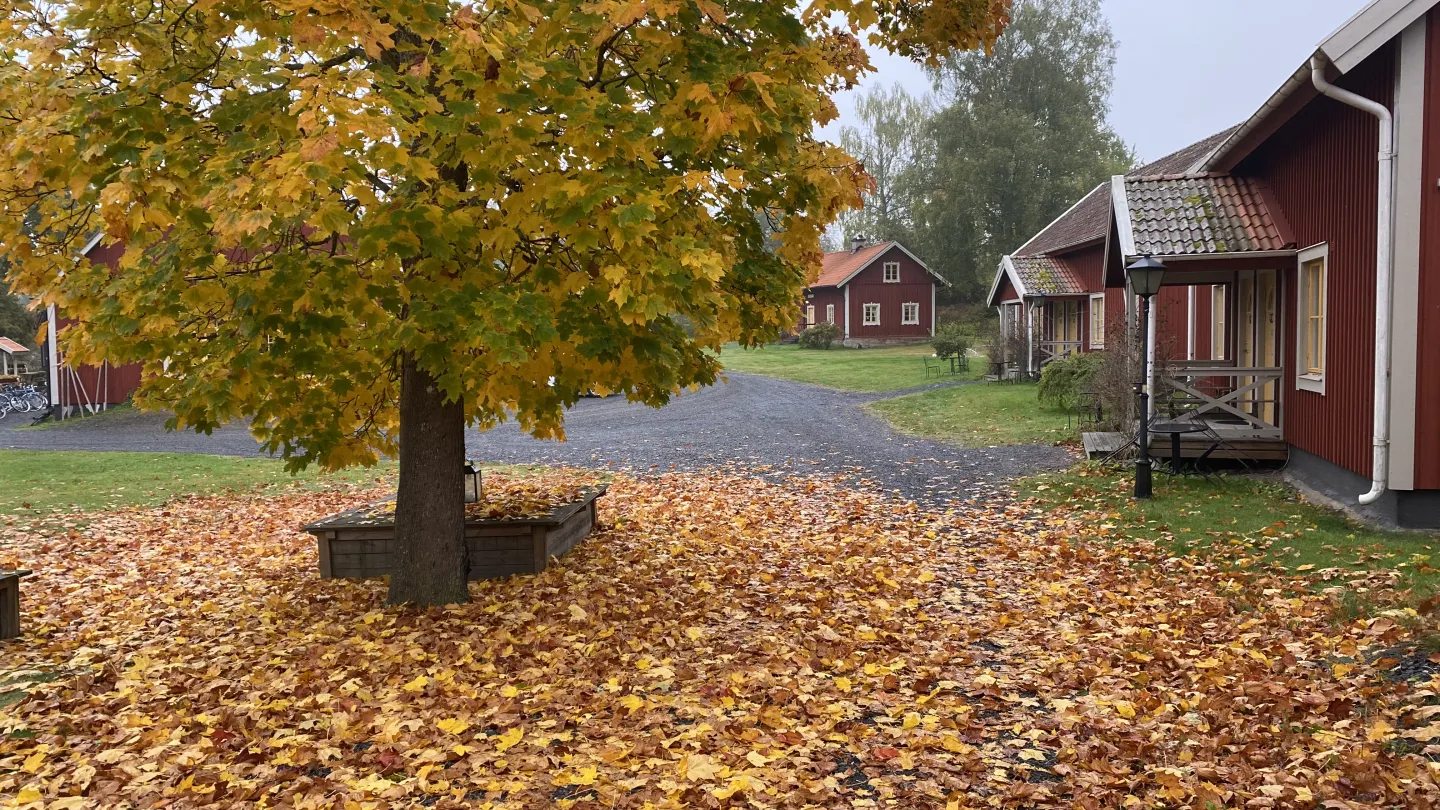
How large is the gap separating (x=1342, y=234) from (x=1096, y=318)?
694 inches

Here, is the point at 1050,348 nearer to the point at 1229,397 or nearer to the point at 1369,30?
the point at 1229,397

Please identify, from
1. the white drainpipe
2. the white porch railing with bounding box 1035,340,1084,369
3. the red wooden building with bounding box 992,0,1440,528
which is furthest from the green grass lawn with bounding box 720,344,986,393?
the white drainpipe

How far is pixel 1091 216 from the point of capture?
99.5 ft

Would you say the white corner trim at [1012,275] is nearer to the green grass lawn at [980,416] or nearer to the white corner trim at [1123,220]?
the green grass lawn at [980,416]

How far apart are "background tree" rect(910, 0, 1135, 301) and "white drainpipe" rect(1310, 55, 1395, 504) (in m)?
40.2

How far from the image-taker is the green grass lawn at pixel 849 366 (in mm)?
31609

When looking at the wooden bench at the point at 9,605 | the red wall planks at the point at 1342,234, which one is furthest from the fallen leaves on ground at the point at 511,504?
the red wall planks at the point at 1342,234

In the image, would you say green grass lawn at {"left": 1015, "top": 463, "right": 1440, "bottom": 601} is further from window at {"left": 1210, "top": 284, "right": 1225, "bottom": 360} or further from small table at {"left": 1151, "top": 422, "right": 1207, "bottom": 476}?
window at {"left": 1210, "top": 284, "right": 1225, "bottom": 360}

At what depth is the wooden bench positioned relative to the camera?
6867 millimetres

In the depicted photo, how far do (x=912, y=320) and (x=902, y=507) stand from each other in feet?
136

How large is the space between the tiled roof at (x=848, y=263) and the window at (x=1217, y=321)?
33.1m

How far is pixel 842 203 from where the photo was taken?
6.62m

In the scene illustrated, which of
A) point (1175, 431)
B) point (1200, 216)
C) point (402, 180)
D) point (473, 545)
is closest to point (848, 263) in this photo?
point (1200, 216)

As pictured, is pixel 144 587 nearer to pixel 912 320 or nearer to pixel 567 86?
pixel 567 86
